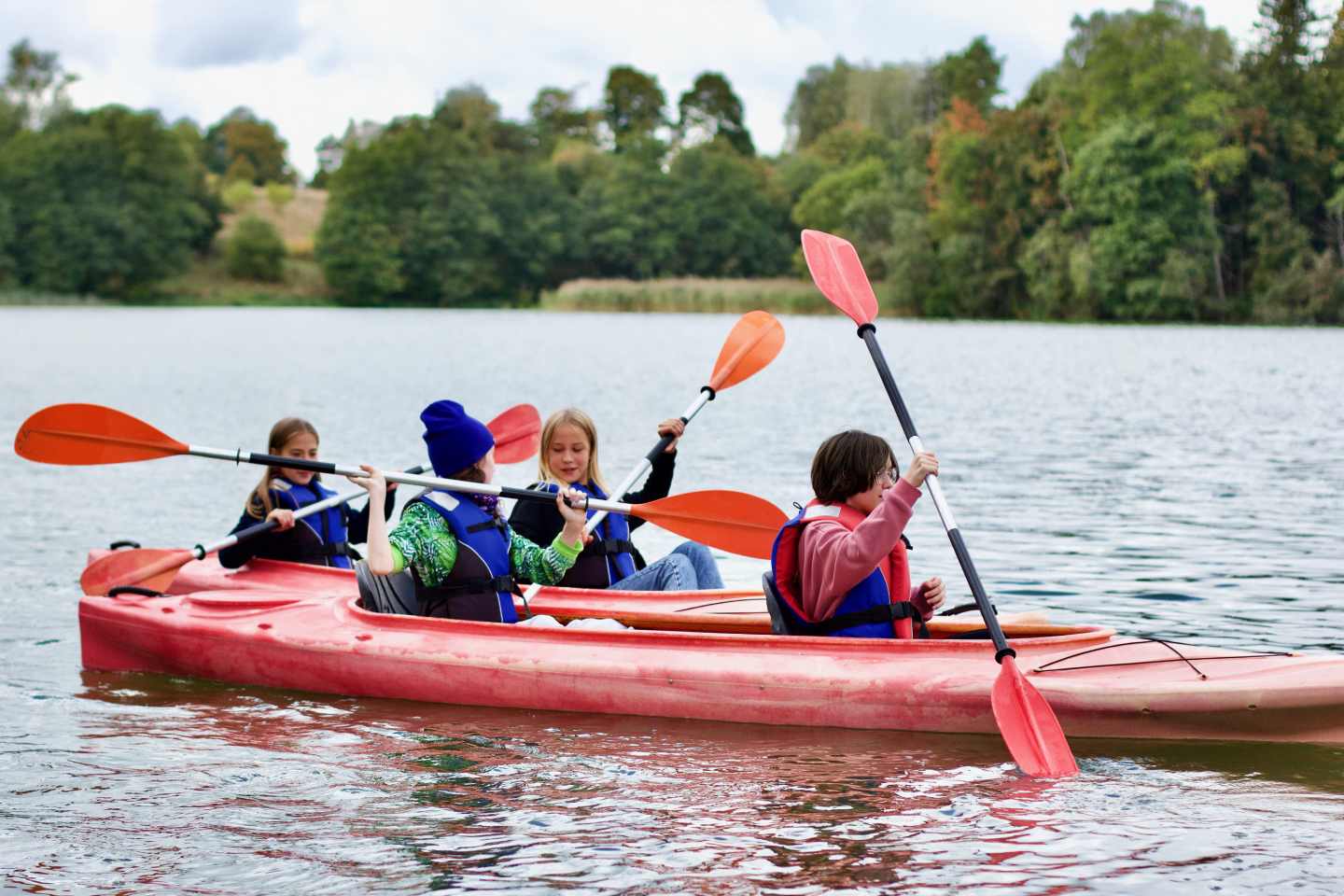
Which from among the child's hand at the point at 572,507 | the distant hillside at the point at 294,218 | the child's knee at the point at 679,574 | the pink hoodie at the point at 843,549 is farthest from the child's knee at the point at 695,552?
the distant hillside at the point at 294,218

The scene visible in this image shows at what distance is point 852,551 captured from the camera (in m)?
4.40

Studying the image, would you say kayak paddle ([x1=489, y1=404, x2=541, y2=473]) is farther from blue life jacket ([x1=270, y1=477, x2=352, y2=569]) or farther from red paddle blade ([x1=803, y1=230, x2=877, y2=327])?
red paddle blade ([x1=803, y1=230, x2=877, y2=327])

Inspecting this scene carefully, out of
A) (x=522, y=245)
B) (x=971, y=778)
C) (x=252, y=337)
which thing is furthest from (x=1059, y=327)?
(x=971, y=778)

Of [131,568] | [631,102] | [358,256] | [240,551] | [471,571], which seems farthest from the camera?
[631,102]

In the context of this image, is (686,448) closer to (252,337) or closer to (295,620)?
(295,620)

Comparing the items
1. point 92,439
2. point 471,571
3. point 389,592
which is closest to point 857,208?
point 92,439

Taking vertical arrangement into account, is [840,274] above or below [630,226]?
below

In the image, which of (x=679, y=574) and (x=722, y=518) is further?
(x=679, y=574)

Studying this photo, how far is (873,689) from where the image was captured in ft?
15.8

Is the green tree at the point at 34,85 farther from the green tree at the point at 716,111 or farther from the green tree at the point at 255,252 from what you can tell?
the green tree at the point at 716,111

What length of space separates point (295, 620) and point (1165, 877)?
3.45 metres

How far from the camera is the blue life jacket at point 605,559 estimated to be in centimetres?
633

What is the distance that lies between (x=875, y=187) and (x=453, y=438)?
5845 centimetres

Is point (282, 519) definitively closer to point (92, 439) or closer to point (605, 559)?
point (92, 439)
